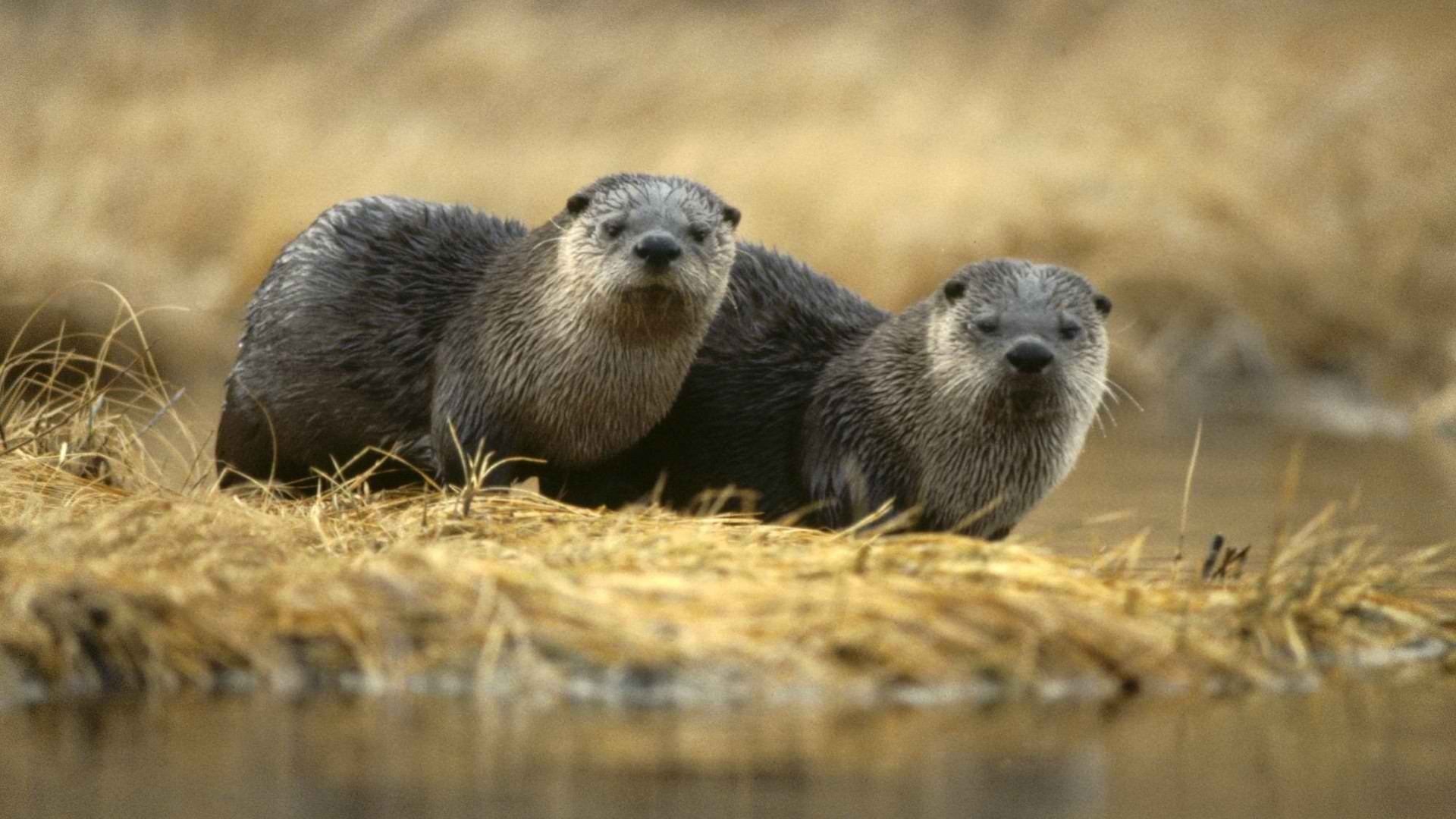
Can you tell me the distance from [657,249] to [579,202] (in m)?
0.36

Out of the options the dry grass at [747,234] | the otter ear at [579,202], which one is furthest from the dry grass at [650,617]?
the otter ear at [579,202]

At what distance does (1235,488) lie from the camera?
7.20 metres

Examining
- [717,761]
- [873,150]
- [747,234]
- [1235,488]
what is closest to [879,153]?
[873,150]

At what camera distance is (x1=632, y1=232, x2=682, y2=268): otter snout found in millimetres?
4773

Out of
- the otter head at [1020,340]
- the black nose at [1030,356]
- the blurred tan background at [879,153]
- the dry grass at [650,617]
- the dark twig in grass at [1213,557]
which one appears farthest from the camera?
the blurred tan background at [879,153]

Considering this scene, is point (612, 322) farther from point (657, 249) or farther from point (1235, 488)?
point (1235, 488)

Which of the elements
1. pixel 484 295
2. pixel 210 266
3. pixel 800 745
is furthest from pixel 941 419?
pixel 210 266

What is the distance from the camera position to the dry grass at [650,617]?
3.56 m

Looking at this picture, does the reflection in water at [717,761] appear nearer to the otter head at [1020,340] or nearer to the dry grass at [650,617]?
the dry grass at [650,617]

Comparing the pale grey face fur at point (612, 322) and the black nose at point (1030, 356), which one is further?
the pale grey face fur at point (612, 322)

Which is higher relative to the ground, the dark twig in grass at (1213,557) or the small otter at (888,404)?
the small otter at (888,404)

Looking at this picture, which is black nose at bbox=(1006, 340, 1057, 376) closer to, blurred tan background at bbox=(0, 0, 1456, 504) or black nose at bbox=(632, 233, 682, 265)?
black nose at bbox=(632, 233, 682, 265)

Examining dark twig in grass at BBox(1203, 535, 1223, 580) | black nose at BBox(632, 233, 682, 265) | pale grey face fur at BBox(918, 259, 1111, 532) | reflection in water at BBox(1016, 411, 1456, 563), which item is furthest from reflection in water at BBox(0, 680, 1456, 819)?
black nose at BBox(632, 233, 682, 265)

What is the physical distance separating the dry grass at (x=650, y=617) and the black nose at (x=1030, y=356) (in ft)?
1.79
